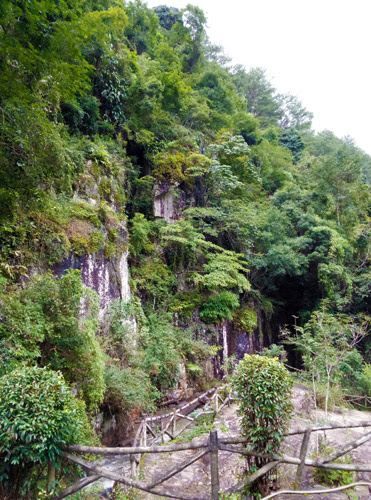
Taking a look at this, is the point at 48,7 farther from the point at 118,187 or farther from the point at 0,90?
the point at 118,187

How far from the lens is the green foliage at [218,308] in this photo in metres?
11.4

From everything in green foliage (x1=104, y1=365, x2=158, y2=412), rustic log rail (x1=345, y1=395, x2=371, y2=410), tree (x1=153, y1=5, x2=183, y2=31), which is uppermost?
tree (x1=153, y1=5, x2=183, y2=31)

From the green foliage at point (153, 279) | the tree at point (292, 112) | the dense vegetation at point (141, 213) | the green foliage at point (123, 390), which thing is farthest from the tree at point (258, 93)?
the green foliage at point (123, 390)

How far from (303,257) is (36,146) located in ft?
42.4

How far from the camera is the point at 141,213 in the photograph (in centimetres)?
1190

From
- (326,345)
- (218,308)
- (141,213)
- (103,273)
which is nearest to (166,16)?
(141,213)

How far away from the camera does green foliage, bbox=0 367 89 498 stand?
96.5 inches

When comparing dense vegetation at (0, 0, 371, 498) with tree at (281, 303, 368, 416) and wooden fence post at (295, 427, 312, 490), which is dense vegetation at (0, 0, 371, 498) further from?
wooden fence post at (295, 427, 312, 490)

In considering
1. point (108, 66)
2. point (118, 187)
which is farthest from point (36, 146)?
point (108, 66)

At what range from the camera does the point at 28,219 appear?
5.85 metres

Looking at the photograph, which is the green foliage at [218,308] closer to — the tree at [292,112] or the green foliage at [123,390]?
the green foliage at [123,390]

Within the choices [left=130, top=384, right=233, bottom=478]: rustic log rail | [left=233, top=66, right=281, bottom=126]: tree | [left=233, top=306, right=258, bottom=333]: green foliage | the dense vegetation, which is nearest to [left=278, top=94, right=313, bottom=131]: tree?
[left=233, top=66, right=281, bottom=126]: tree

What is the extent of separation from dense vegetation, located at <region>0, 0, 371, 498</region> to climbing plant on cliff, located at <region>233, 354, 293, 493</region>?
2028mm

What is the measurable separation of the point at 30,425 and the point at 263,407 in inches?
94.8
